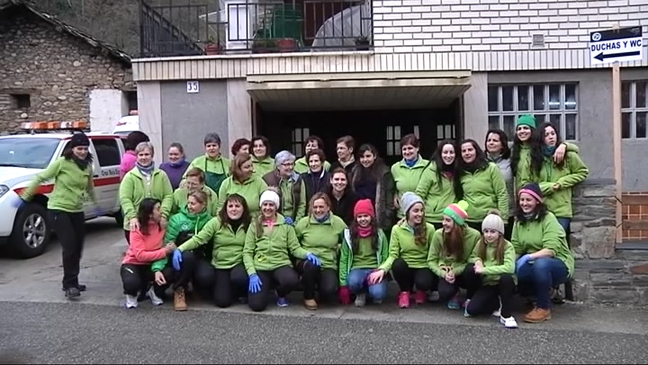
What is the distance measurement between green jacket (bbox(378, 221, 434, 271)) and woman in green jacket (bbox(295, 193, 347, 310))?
50cm

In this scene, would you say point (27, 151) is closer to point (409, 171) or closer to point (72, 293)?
point (72, 293)

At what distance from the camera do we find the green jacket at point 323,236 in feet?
21.8

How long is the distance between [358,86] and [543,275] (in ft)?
12.0

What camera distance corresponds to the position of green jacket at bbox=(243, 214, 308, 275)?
258 inches

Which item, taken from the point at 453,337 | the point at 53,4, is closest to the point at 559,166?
the point at 453,337

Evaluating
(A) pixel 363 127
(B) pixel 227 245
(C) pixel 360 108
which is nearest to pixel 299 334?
(B) pixel 227 245

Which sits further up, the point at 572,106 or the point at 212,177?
the point at 572,106

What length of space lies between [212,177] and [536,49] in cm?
509

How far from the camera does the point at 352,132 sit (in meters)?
12.1

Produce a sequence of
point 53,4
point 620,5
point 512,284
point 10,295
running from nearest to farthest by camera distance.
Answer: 1. point 512,284
2. point 10,295
3. point 620,5
4. point 53,4

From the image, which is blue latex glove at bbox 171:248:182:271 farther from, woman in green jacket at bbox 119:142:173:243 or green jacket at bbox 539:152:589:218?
green jacket at bbox 539:152:589:218

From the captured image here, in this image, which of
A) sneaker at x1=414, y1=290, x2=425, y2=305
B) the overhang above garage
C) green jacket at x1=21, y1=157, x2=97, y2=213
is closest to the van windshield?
green jacket at x1=21, y1=157, x2=97, y2=213

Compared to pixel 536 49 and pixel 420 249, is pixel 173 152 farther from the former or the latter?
pixel 536 49

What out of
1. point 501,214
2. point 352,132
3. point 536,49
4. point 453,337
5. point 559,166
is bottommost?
point 453,337
